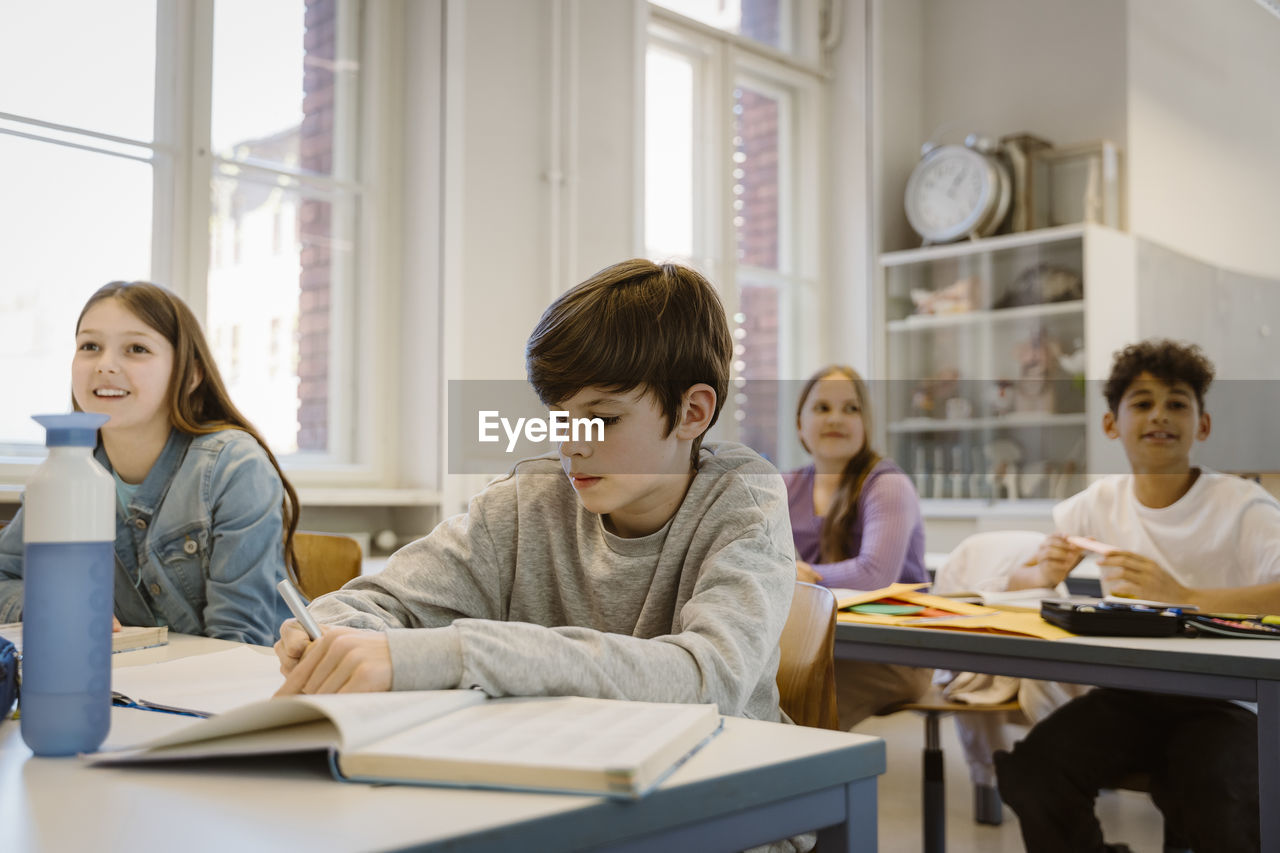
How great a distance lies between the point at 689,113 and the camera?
4770 millimetres

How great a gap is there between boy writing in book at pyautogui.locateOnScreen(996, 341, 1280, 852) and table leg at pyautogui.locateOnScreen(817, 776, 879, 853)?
3.90 ft

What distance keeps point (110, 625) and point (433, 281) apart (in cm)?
290

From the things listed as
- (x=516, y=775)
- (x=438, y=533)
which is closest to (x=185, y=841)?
(x=516, y=775)

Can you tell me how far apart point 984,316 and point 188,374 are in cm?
362

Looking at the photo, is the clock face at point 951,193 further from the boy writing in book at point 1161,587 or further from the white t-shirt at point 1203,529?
the white t-shirt at point 1203,529

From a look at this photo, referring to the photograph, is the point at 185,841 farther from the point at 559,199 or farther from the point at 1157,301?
the point at 1157,301

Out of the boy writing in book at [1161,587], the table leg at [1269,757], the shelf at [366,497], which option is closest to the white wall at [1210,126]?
the boy writing in book at [1161,587]

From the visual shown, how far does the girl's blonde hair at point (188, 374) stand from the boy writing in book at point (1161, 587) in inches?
55.9

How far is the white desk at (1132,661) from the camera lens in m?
1.37

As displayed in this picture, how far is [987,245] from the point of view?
466cm

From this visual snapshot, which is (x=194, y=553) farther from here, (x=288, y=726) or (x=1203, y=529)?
(x=1203, y=529)

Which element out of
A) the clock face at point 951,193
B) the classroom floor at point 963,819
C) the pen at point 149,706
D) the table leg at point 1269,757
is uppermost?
the clock face at point 951,193

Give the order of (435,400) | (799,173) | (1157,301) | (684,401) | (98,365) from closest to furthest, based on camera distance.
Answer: (684,401) < (98,365) < (435,400) < (1157,301) < (799,173)

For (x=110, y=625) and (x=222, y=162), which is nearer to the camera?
(x=110, y=625)
